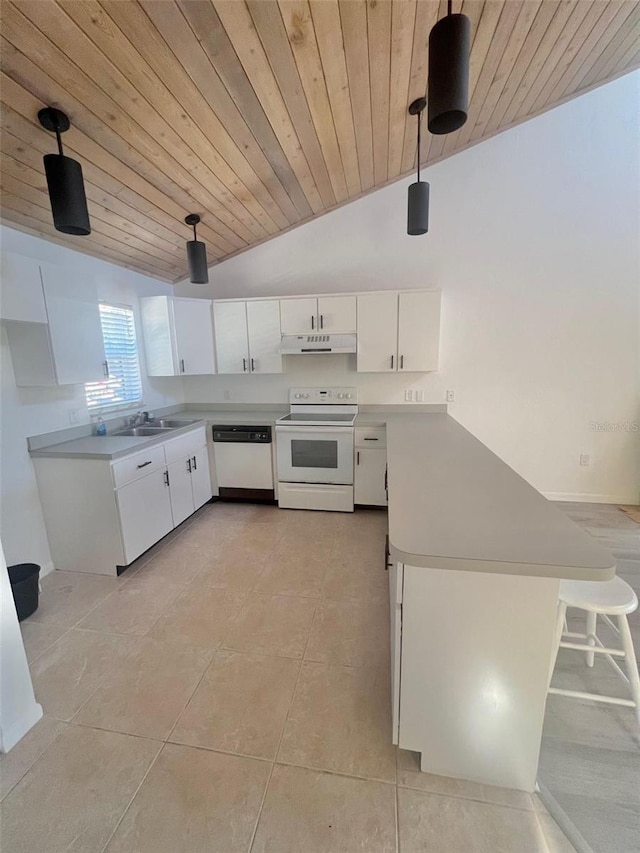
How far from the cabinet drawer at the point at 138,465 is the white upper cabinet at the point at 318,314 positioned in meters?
1.64

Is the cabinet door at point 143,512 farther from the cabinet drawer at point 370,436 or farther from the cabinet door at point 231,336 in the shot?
the cabinet drawer at point 370,436

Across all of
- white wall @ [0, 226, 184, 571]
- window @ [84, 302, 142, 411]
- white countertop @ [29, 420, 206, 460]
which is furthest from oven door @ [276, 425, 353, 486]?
white wall @ [0, 226, 184, 571]

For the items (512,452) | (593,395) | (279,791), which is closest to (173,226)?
(279,791)

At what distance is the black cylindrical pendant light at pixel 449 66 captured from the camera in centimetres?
100

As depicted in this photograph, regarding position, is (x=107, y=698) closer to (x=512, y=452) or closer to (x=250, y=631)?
(x=250, y=631)

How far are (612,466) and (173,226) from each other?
15.1ft

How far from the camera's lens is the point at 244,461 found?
11.6 ft

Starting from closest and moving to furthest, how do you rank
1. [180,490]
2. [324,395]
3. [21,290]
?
1. [21,290]
2. [180,490]
3. [324,395]

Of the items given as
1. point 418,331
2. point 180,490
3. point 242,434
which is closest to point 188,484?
point 180,490

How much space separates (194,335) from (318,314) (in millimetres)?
1309

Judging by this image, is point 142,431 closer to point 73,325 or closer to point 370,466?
point 73,325

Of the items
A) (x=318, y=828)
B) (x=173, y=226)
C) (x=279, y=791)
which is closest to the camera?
(x=318, y=828)

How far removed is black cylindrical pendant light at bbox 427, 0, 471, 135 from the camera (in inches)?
39.4

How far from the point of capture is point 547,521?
3.89 ft
